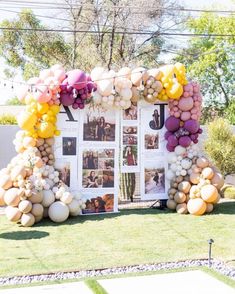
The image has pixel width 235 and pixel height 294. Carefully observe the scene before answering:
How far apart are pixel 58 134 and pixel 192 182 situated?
319 cm

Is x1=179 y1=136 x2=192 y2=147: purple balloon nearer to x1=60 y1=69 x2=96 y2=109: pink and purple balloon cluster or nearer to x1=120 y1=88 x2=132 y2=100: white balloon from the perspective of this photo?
x1=120 y1=88 x2=132 y2=100: white balloon

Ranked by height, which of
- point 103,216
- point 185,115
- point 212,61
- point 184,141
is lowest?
point 103,216

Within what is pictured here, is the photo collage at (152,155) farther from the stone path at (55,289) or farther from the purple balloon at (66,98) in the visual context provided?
the stone path at (55,289)

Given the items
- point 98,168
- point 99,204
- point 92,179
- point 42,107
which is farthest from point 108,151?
point 42,107

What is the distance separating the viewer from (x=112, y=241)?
296 inches

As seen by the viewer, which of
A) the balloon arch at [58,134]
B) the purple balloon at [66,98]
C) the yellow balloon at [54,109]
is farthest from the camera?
the purple balloon at [66,98]

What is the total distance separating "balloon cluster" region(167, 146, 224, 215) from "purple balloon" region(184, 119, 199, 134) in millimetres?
425

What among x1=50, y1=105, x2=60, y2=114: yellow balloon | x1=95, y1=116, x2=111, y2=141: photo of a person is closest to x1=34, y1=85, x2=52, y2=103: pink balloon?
x1=50, y1=105, x2=60, y2=114: yellow balloon

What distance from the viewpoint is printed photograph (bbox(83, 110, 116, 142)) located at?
386 inches

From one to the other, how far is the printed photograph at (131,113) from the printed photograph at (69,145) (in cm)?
134

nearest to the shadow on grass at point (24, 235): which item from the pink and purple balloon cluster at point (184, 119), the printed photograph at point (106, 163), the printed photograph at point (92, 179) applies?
the printed photograph at point (92, 179)

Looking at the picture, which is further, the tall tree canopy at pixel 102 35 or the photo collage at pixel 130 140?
the tall tree canopy at pixel 102 35

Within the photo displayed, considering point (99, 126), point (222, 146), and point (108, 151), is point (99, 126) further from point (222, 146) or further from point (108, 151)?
point (222, 146)

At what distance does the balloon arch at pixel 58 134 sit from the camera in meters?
8.78
